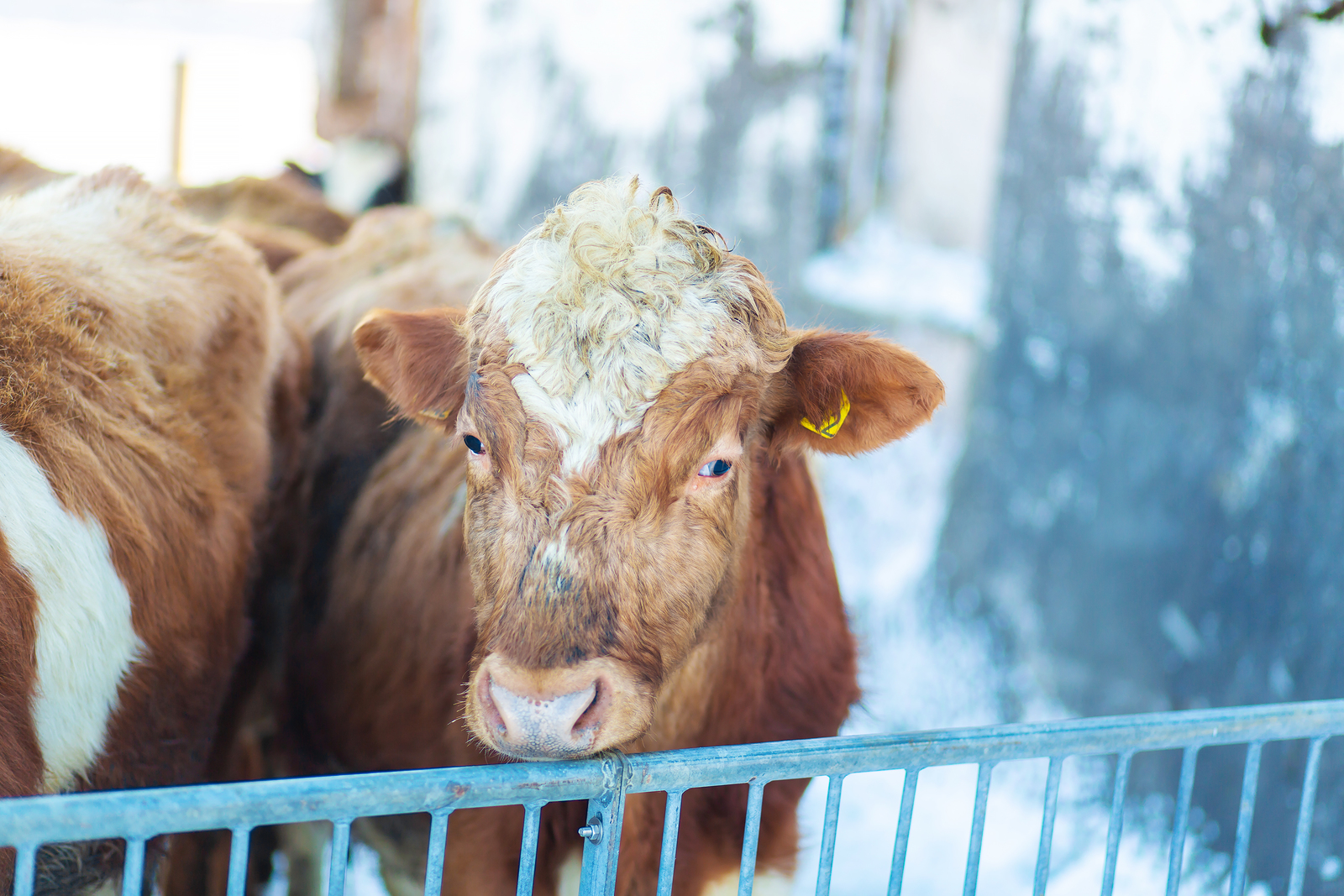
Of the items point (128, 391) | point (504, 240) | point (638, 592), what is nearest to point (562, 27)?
point (504, 240)

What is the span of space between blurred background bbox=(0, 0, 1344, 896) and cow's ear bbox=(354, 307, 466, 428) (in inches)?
43.5

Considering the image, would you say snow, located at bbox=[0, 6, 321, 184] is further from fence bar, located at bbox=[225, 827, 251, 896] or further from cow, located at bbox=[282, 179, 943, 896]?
fence bar, located at bbox=[225, 827, 251, 896]

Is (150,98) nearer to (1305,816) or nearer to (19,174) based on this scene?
(19,174)

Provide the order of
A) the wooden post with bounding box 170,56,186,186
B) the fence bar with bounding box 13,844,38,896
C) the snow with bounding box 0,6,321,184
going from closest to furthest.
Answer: the fence bar with bounding box 13,844,38,896 < the wooden post with bounding box 170,56,186,186 < the snow with bounding box 0,6,321,184

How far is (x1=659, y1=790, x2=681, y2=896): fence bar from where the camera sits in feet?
4.53

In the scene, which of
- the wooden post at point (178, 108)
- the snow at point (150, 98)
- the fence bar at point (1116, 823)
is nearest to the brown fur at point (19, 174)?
the fence bar at point (1116, 823)

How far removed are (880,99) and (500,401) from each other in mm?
4077

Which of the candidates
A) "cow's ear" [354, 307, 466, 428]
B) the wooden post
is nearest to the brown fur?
"cow's ear" [354, 307, 466, 428]

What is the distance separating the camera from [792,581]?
2305 mm

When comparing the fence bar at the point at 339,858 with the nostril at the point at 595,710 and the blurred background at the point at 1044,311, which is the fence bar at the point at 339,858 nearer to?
the nostril at the point at 595,710

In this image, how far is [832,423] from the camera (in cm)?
194

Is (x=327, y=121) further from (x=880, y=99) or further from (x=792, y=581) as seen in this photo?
(x=792, y=581)

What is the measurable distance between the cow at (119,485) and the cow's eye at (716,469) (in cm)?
106

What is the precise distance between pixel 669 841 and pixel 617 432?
1.96 feet
